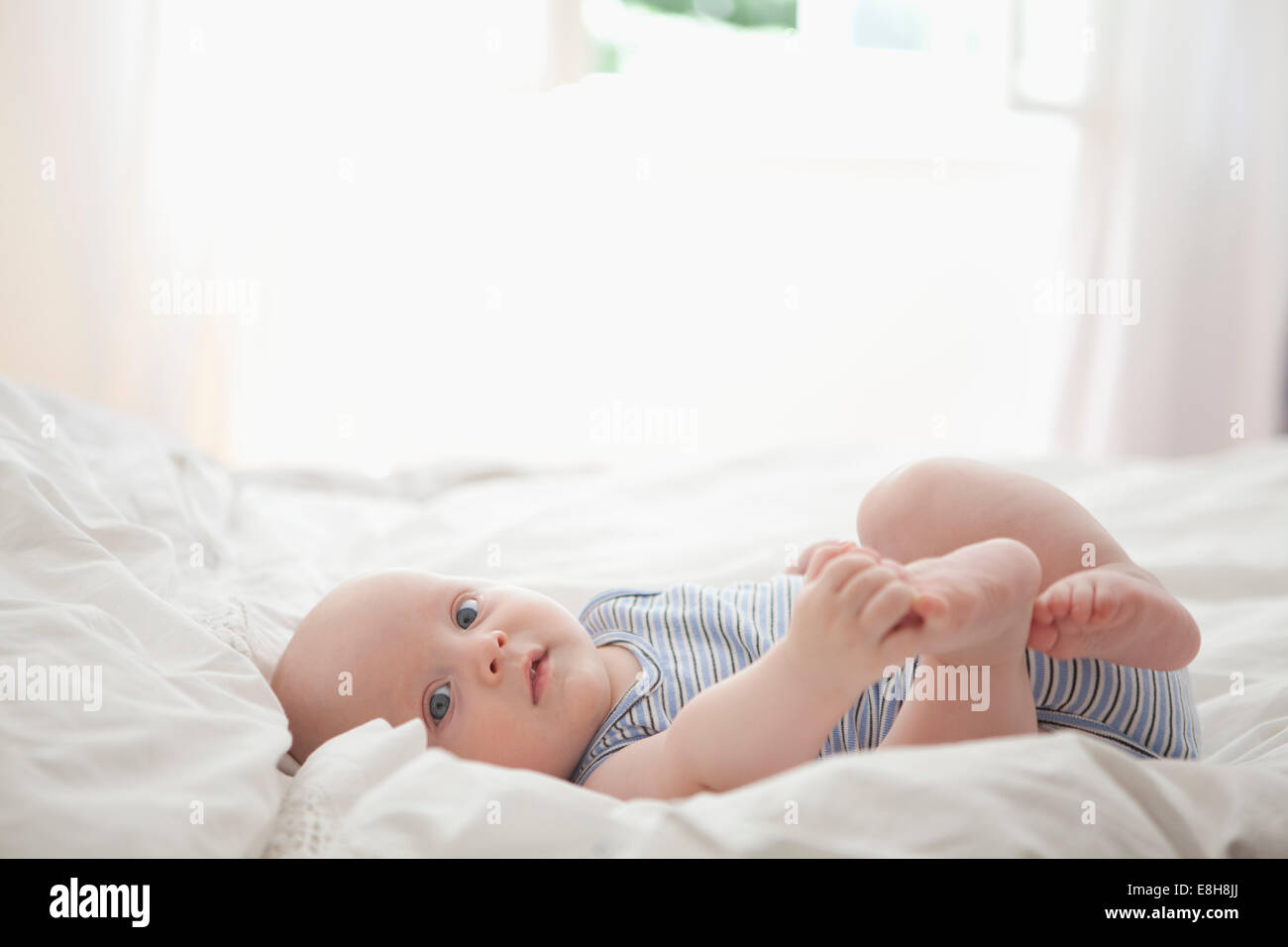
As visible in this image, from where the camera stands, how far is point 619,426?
296 cm

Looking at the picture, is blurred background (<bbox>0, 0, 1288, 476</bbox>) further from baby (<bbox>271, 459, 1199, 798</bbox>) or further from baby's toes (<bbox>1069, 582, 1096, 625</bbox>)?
baby's toes (<bbox>1069, 582, 1096, 625</bbox>)

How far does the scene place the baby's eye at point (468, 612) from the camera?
36.1 inches

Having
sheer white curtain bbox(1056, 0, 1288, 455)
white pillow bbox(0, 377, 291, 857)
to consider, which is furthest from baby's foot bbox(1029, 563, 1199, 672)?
sheer white curtain bbox(1056, 0, 1288, 455)

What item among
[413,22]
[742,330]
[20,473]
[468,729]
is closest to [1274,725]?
[468,729]

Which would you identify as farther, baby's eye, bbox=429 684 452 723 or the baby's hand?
baby's eye, bbox=429 684 452 723

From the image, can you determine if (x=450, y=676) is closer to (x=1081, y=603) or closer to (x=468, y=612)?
(x=468, y=612)

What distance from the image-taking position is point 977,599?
638mm

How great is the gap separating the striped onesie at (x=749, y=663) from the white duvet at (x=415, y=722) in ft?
0.23

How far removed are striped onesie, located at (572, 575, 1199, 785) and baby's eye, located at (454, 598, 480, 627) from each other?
0.45 feet

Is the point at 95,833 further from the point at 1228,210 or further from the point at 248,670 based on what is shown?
the point at 1228,210

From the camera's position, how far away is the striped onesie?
79 cm

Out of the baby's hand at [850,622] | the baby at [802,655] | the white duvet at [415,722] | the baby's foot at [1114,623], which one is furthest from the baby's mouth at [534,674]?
the baby's foot at [1114,623]

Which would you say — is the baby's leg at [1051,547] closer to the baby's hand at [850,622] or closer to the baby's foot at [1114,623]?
the baby's foot at [1114,623]

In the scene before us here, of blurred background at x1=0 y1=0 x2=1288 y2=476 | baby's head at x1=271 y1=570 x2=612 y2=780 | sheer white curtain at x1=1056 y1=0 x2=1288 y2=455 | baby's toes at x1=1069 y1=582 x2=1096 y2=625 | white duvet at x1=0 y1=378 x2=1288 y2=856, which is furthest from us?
sheer white curtain at x1=1056 y1=0 x2=1288 y2=455
